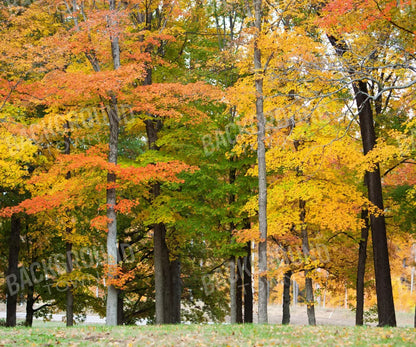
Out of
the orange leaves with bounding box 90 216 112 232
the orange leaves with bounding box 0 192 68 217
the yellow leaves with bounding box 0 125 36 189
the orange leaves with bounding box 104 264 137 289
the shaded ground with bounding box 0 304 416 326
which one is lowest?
the shaded ground with bounding box 0 304 416 326

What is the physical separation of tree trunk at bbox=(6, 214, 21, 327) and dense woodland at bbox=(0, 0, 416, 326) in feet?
0.22

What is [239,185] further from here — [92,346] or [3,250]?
[3,250]

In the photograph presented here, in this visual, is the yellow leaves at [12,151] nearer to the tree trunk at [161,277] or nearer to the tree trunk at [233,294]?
the tree trunk at [161,277]

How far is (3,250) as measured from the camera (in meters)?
25.3

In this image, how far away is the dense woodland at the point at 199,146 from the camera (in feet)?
55.6

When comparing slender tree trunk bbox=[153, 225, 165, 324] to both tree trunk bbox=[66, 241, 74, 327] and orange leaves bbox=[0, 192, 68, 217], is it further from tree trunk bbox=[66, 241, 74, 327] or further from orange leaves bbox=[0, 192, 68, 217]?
orange leaves bbox=[0, 192, 68, 217]

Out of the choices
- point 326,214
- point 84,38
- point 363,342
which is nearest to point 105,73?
point 84,38

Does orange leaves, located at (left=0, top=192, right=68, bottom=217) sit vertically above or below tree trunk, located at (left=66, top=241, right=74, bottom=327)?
above

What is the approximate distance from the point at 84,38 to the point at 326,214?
11.2m

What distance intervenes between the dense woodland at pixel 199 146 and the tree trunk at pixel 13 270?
66 mm

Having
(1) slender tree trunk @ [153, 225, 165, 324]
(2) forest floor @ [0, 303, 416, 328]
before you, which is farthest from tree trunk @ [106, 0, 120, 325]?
(2) forest floor @ [0, 303, 416, 328]

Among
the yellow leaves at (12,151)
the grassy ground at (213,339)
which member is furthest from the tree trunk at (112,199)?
the grassy ground at (213,339)

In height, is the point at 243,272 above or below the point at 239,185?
below

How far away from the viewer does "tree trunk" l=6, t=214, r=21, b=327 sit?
2214 cm
